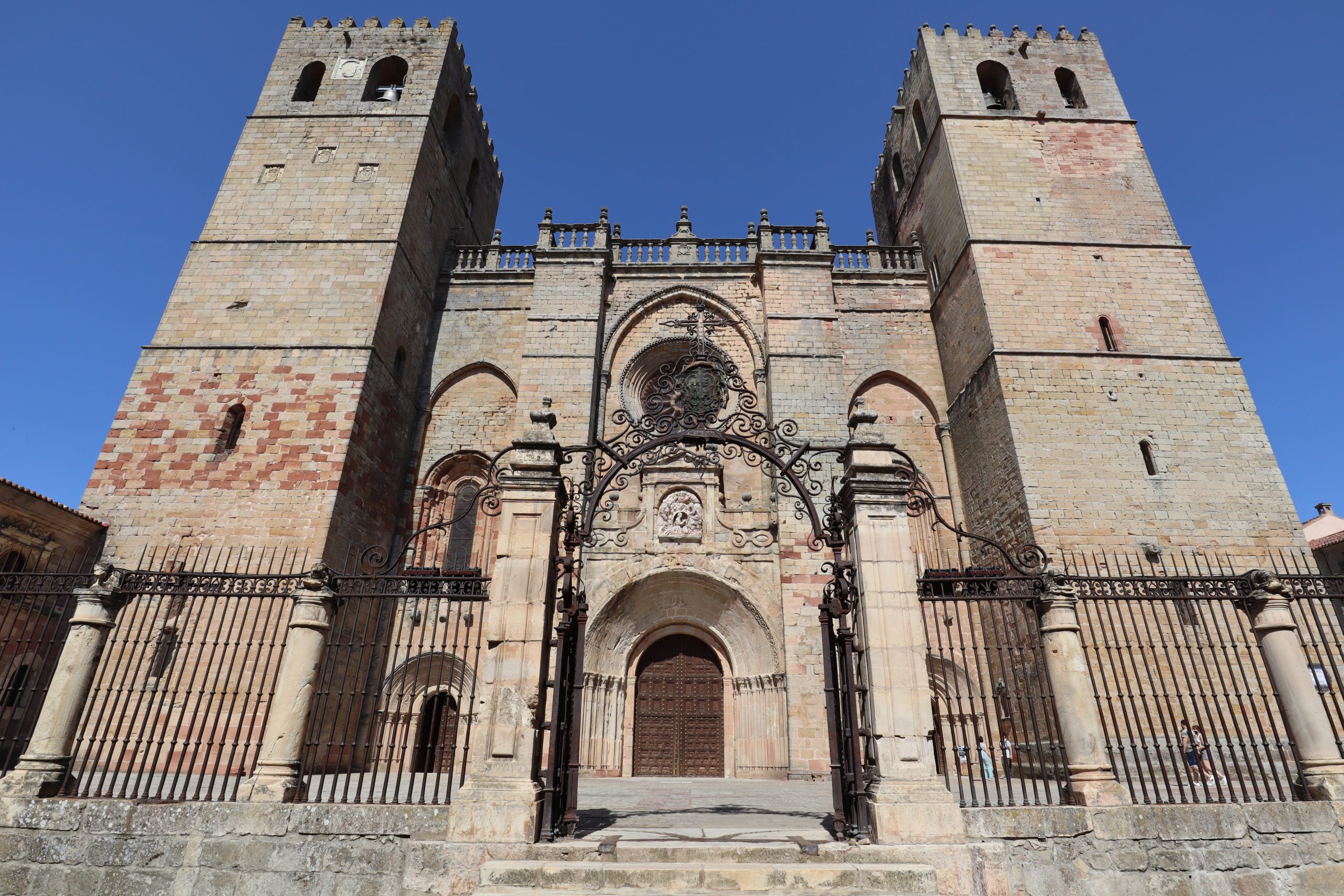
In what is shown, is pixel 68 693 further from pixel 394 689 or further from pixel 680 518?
pixel 680 518

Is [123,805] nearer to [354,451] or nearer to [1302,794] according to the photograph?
[354,451]

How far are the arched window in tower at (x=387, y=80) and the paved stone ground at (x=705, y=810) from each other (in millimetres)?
14428

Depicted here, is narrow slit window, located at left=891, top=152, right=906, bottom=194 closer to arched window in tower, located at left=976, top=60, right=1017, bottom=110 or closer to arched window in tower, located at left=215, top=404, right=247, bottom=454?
arched window in tower, located at left=976, top=60, right=1017, bottom=110

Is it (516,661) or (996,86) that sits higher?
(996,86)

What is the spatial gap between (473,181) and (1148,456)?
16211 millimetres

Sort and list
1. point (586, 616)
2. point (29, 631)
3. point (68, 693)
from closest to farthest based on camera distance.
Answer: point (68, 693) → point (586, 616) → point (29, 631)

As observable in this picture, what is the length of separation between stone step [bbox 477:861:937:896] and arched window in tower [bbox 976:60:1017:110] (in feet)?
49.2

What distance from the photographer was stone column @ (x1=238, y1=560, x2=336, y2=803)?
4770 mm

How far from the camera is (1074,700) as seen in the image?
499 centimetres

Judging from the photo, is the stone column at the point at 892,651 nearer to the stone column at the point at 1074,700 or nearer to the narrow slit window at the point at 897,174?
the stone column at the point at 1074,700

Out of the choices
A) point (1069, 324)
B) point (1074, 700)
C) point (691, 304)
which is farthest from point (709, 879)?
point (691, 304)

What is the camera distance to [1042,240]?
12164 mm

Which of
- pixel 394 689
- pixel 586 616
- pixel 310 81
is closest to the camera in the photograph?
pixel 586 616

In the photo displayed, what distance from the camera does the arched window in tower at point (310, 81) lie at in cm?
1457
